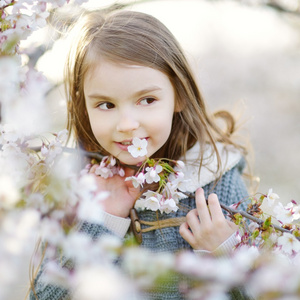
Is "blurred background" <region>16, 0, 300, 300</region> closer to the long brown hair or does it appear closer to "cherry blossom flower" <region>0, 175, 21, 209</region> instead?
the long brown hair

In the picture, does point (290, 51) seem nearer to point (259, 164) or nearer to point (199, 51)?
point (199, 51)

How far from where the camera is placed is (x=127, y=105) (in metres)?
1.36

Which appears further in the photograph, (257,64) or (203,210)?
(257,64)

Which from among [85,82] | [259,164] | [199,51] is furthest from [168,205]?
[199,51]

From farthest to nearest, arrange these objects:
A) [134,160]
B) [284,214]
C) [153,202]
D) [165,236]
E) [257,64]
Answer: [257,64]
[165,236]
[134,160]
[153,202]
[284,214]

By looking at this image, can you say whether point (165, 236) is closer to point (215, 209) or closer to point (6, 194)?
point (215, 209)

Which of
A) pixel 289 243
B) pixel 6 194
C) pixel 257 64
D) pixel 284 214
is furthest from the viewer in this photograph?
pixel 257 64

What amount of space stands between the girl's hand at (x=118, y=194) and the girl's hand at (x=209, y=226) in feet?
0.85

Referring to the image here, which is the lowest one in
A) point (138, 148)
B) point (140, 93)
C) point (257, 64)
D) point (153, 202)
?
point (257, 64)

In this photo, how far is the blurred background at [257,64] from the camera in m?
3.72

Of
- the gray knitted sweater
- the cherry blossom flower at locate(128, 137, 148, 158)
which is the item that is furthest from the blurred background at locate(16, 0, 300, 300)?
the cherry blossom flower at locate(128, 137, 148, 158)

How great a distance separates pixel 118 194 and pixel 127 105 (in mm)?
381

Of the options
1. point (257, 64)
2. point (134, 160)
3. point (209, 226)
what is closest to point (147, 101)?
point (134, 160)

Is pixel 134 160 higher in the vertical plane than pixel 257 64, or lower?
higher
